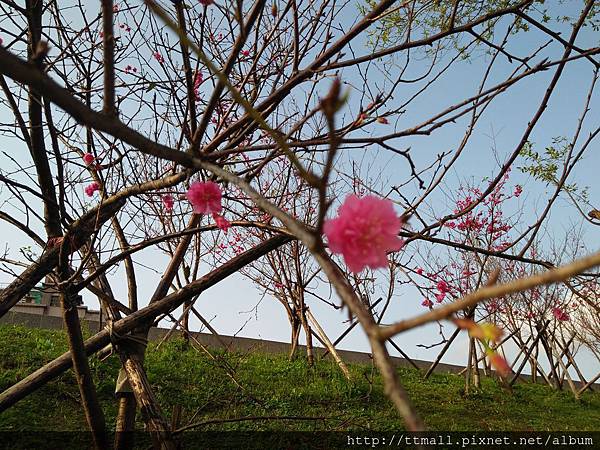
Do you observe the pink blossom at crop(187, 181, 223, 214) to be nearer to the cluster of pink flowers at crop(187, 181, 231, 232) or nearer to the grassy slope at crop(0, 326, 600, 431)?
the cluster of pink flowers at crop(187, 181, 231, 232)

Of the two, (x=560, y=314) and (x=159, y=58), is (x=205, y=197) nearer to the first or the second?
(x=159, y=58)

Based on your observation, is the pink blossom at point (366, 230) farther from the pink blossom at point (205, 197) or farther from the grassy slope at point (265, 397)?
the grassy slope at point (265, 397)

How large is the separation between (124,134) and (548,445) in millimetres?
4882

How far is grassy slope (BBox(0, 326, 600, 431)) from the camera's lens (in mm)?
3893

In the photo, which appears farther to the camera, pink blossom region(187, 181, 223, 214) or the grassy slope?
the grassy slope

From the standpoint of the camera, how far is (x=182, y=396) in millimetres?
4383

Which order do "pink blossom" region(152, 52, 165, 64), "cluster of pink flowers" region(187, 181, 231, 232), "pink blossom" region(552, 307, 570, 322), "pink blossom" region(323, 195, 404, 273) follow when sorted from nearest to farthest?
1. "pink blossom" region(323, 195, 404, 273)
2. "cluster of pink flowers" region(187, 181, 231, 232)
3. "pink blossom" region(152, 52, 165, 64)
4. "pink blossom" region(552, 307, 570, 322)

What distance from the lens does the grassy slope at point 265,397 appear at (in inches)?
153

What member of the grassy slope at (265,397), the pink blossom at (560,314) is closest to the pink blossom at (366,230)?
the grassy slope at (265,397)

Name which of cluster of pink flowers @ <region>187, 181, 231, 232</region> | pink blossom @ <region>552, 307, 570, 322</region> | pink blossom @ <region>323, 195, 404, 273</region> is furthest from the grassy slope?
pink blossom @ <region>323, 195, 404, 273</region>

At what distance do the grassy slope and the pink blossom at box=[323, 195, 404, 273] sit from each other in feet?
9.07

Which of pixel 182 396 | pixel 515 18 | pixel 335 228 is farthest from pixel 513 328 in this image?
pixel 335 228

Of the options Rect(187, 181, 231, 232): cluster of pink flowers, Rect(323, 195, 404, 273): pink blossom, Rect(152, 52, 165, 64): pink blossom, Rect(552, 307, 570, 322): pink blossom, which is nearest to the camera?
Rect(323, 195, 404, 273): pink blossom

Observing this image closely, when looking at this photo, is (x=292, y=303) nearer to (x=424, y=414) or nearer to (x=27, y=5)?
(x=424, y=414)
